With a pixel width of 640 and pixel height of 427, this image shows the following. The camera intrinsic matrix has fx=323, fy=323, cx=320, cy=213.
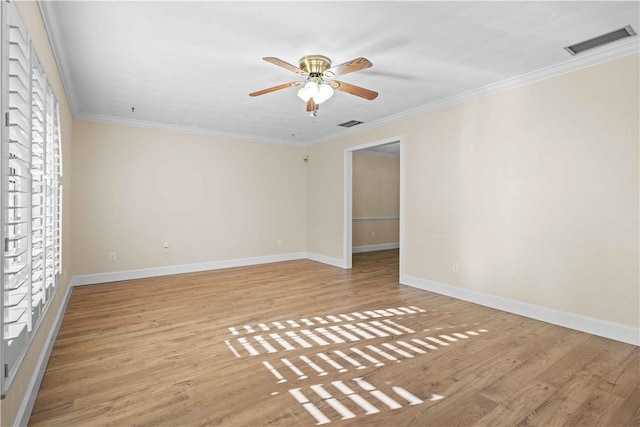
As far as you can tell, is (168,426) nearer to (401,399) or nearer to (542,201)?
(401,399)

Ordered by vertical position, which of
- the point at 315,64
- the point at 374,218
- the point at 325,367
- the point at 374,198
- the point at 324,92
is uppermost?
the point at 315,64

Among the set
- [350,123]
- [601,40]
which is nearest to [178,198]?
[350,123]

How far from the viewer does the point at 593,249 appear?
2957 mm

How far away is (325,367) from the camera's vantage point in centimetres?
237

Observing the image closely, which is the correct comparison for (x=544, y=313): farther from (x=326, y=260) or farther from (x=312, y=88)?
(x=326, y=260)

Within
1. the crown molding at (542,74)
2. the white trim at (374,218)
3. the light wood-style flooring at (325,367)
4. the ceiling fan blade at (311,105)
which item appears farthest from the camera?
the white trim at (374,218)

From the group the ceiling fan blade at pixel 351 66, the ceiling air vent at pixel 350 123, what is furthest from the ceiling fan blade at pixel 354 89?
the ceiling air vent at pixel 350 123

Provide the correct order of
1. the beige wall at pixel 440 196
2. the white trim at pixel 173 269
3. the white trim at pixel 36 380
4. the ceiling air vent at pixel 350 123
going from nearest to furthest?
the white trim at pixel 36 380
the beige wall at pixel 440 196
the white trim at pixel 173 269
the ceiling air vent at pixel 350 123

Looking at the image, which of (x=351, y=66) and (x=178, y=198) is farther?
(x=178, y=198)

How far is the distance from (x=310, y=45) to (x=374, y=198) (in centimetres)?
573

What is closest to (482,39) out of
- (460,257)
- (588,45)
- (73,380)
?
(588,45)

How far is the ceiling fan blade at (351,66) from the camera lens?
8.17 ft

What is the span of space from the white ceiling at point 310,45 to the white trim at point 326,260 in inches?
117

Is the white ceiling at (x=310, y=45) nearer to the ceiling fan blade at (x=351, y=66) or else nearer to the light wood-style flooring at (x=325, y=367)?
the ceiling fan blade at (x=351, y=66)
